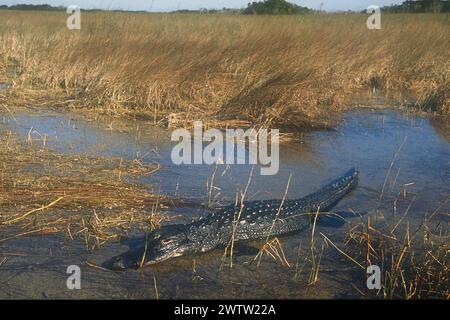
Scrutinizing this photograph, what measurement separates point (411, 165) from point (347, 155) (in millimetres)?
729

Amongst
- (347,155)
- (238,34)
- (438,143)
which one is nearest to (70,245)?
(347,155)

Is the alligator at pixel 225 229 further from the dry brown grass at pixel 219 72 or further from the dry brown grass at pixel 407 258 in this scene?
the dry brown grass at pixel 219 72

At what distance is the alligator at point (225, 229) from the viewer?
340 cm

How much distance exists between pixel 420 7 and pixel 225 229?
19.1 meters

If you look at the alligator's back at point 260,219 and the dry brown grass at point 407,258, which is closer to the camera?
the dry brown grass at point 407,258

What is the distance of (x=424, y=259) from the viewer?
331cm

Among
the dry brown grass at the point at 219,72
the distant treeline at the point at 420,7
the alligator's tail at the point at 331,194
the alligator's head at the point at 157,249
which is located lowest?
the alligator's head at the point at 157,249

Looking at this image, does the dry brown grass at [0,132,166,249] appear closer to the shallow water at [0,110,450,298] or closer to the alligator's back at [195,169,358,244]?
the shallow water at [0,110,450,298]

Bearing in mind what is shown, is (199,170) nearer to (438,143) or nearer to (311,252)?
(311,252)

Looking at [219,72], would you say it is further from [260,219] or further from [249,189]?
[260,219]

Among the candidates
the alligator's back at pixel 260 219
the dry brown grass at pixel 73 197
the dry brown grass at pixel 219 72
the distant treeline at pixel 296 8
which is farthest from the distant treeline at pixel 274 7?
the alligator's back at pixel 260 219

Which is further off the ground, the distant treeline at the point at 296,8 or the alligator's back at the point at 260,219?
the distant treeline at the point at 296,8

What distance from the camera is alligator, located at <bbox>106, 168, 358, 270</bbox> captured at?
340cm

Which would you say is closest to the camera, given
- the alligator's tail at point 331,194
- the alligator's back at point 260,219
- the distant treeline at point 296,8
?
the alligator's back at point 260,219
